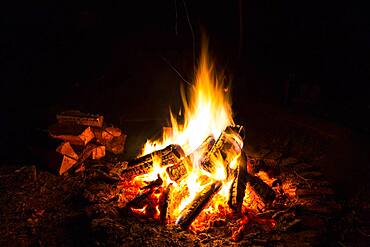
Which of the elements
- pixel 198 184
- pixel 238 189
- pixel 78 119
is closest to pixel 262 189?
pixel 238 189

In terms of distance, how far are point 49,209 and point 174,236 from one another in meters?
1.48

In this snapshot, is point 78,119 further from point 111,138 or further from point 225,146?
point 225,146

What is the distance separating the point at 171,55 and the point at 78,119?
11.7 ft

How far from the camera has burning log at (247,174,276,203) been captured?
3.69 m

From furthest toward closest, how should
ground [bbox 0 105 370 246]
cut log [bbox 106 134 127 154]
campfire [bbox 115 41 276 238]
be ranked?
cut log [bbox 106 134 127 154] → campfire [bbox 115 41 276 238] → ground [bbox 0 105 370 246]

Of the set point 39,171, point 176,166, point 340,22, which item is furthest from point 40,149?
point 340,22

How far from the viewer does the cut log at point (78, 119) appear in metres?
4.79

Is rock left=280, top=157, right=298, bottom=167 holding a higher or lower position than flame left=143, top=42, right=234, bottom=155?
lower

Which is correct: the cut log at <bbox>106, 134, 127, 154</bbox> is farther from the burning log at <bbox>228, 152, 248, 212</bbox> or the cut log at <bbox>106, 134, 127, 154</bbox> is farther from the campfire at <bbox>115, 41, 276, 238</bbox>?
the burning log at <bbox>228, 152, 248, 212</bbox>

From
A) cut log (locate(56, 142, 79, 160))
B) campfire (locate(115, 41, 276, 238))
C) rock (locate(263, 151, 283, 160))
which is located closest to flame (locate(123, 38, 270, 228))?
campfire (locate(115, 41, 276, 238))

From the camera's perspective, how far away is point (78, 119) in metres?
4.82

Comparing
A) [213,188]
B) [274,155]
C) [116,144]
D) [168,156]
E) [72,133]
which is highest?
[72,133]

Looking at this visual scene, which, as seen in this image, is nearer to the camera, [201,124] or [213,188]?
[213,188]

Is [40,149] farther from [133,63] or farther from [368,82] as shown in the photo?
[368,82]
